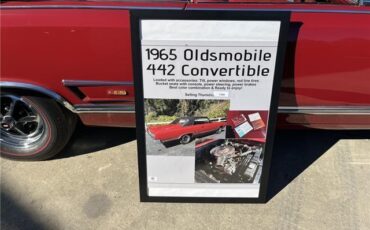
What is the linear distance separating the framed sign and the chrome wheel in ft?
3.01

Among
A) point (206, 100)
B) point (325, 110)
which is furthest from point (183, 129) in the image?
point (325, 110)

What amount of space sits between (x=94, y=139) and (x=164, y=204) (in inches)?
37.2

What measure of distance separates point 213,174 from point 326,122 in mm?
865

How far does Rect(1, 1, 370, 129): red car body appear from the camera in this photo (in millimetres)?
2391

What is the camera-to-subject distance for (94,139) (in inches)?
131

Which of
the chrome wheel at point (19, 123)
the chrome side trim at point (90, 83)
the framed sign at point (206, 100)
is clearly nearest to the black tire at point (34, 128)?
the chrome wheel at point (19, 123)

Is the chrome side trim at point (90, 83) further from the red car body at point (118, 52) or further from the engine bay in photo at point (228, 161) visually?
the engine bay in photo at point (228, 161)

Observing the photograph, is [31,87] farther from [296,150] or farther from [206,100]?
[296,150]

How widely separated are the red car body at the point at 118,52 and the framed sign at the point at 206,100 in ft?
1.00

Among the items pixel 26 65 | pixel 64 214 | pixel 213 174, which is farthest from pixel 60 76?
pixel 213 174

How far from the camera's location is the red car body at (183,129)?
2396 millimetres

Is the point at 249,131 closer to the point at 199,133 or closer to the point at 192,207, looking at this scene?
the point at 199,133

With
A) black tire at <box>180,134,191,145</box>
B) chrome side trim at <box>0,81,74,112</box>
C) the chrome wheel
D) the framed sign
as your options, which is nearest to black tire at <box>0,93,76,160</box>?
the chrome wheel

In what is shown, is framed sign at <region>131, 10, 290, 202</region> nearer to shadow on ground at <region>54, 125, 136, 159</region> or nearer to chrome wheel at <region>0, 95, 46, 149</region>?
shadow on ground at <region>54, 125, 136, 159</region>
